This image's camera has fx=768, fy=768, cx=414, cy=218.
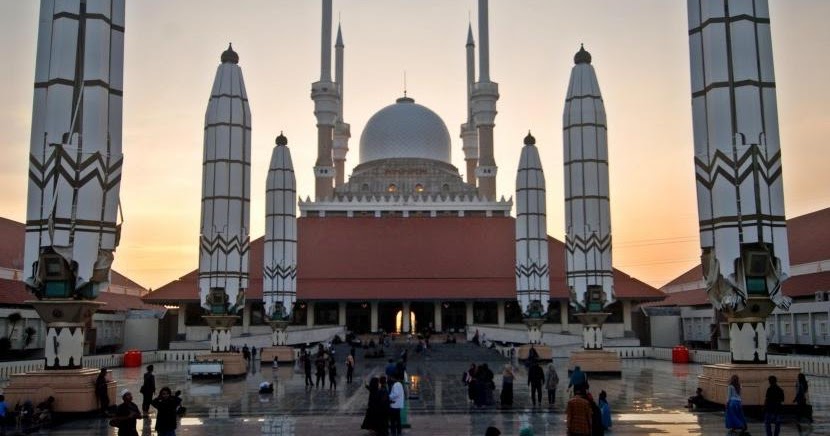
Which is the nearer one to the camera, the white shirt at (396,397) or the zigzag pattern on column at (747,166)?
the white shirt at (396,397)

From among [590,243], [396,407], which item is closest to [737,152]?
[396,407]

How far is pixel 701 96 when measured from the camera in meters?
21.5

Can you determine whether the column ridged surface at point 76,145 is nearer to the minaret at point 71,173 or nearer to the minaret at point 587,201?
the minaret at point 71,173

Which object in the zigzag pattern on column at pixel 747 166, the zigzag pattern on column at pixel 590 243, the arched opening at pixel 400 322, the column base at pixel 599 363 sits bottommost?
the column base at pixel 599 363

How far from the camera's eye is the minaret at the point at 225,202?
34531 mm

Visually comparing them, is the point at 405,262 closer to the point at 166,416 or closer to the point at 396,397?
the point at 396,397

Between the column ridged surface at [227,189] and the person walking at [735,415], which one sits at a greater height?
the column ridged surface at [227,189]

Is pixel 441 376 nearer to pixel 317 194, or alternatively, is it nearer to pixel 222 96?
pixel 222 96

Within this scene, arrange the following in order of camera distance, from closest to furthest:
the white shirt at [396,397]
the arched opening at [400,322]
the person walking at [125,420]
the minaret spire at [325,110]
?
the person walking at [125,420] → the white shirt at [396,397] → the arched opening at [400,322] → the minaret spire at [325,110]

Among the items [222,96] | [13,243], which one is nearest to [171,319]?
[13,243]

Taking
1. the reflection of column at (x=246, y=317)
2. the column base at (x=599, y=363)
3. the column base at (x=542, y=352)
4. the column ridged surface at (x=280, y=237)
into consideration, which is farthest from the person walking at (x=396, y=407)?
the reflection of column at (x=246, y=317)

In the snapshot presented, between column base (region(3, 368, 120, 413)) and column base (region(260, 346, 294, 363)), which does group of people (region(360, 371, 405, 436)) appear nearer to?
column base (region(3, 368, 120, 413))

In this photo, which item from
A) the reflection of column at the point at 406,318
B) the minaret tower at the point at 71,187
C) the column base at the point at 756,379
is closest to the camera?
the column base at the point at 756,379

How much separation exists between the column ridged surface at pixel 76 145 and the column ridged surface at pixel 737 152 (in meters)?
16.1
